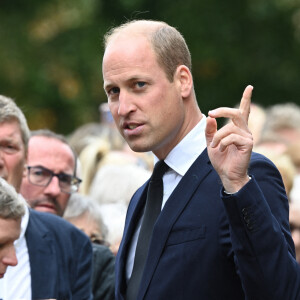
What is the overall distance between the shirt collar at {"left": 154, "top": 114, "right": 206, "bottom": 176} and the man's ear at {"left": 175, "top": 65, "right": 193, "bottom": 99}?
15cm

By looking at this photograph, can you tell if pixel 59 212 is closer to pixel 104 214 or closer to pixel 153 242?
pixel 104 214

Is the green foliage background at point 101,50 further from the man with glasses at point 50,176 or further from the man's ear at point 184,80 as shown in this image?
the man's ear at point 184,80

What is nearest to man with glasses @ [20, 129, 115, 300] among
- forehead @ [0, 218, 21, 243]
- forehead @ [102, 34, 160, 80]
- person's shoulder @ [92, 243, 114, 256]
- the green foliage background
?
person's shoulder @ [92, 243, 114, 256]

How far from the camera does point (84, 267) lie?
5.00 m

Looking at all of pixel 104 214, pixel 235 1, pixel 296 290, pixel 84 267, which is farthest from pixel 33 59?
pixel 296 290

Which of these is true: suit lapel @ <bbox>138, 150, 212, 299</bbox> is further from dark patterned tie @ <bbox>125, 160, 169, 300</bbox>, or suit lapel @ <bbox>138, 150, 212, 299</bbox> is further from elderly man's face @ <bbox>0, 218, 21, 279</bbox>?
elderly man's face @ <bbox>0, 218, 21, 279</bbox>

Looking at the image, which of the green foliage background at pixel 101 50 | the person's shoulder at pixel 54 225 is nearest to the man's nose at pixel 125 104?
the person's shoulder at pixel 54 225

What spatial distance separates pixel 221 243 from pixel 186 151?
1.68ft

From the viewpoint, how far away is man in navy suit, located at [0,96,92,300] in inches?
187

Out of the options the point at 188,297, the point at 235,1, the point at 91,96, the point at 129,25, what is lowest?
the point at 188,297

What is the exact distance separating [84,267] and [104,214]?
4.86ft

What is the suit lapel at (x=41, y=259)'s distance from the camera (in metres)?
4.75

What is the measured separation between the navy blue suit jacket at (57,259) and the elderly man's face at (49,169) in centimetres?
77

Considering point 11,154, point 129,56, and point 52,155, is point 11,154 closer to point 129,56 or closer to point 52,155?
point 52,155
